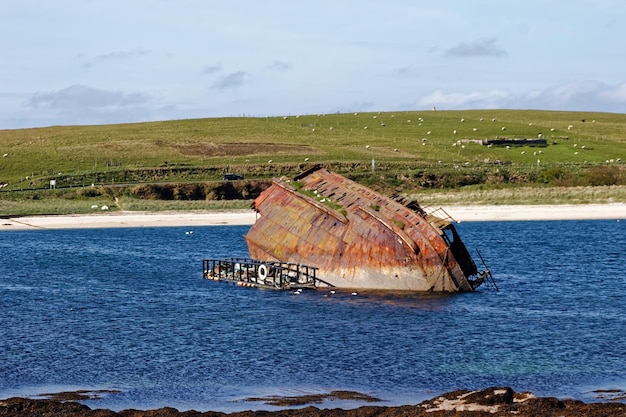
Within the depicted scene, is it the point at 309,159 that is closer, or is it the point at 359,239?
the point at 359,239

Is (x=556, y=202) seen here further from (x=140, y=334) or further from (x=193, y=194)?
(x=140, y=334)

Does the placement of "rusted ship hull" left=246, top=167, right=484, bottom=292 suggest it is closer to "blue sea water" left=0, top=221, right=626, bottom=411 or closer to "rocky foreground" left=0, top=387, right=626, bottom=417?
"blue sea water" left=0, top=221, right=626, bottom=411

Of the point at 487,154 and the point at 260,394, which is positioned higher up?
the point at 487,154

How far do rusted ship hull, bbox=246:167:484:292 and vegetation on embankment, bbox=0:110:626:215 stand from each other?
46796mm

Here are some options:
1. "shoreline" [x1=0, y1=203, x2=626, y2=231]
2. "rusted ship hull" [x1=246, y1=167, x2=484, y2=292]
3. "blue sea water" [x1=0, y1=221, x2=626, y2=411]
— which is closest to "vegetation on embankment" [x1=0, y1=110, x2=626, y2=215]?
"shoreline" [x1=0, y1=203, x2=626, y2=231]

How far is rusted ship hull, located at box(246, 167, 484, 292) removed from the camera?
45.4 m

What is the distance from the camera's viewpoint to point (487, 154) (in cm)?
13988

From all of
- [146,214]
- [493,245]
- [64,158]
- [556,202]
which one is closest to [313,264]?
[493,245]

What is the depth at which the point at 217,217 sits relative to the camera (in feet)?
310

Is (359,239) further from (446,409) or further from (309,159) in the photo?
(309,159)

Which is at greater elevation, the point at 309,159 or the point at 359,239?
the point at 309,159

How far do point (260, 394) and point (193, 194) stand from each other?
77365mm

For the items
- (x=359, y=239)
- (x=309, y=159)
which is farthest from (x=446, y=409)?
(x=309, y=159)

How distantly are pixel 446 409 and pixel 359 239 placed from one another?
2152 centimetres
